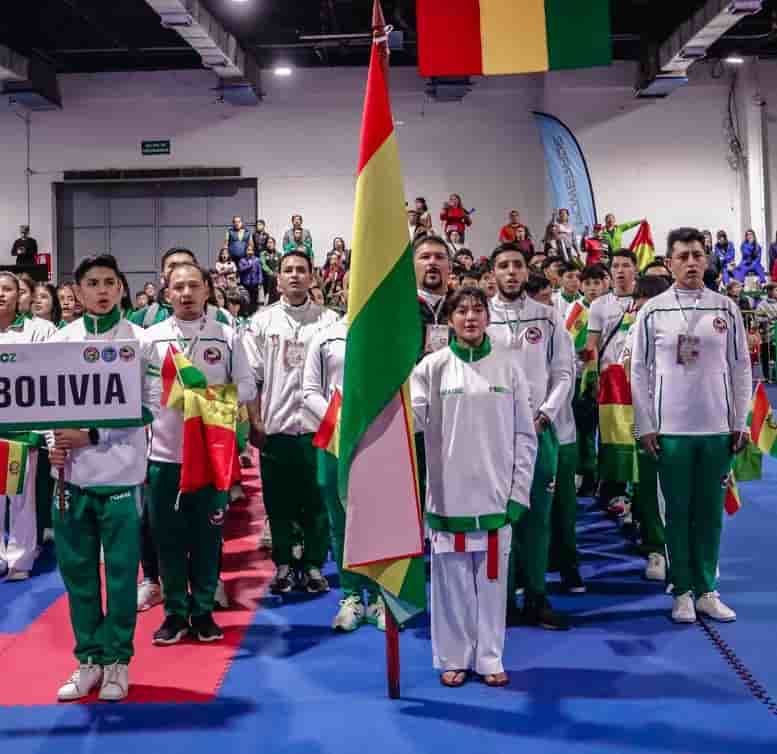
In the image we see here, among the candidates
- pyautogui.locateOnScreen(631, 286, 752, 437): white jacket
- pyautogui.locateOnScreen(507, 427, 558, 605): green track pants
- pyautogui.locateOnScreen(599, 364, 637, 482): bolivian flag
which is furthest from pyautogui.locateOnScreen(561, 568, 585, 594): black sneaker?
pyautogui.locateOnScreen(631, 286, 752, 437): white jacket

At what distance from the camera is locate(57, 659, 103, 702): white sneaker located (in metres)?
3.65

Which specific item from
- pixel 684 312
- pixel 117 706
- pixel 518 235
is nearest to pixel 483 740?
pixel 117 706

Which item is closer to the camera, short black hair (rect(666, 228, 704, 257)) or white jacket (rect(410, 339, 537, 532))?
white jacket (rect(410, 339, 537, 532))

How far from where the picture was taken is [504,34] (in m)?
4.11

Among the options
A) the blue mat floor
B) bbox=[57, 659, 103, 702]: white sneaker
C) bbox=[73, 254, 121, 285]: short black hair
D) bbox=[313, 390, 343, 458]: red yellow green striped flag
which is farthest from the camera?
bbox=[313, 390, 343, 458]: red yellow green striped flag

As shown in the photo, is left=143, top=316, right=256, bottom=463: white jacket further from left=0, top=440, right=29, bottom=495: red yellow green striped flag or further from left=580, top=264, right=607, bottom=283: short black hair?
left=580, top=264, right=607, bottom=283: short black hair

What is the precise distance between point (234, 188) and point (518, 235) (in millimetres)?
7797

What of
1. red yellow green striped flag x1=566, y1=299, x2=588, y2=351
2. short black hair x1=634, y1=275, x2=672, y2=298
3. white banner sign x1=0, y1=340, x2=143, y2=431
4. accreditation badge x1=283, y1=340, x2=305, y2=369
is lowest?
white banner sign x1=0, y1=340, x2=143, y2=431

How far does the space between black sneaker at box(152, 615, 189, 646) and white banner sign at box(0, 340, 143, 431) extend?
1.37m

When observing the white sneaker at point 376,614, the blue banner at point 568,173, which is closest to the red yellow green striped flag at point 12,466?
the white sneaker at point 376,614

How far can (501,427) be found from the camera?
149 inches

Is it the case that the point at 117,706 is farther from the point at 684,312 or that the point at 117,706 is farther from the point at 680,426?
the point at 684,312

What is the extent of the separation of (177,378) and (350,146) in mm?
17599

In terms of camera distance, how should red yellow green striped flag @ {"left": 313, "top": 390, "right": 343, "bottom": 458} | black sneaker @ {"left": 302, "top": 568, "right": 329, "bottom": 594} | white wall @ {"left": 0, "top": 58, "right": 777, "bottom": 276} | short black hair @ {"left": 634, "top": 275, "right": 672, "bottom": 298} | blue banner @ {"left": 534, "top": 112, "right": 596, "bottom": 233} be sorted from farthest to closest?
white wall @ {"left": 0, "top": 58, "right": 777, "bottom": 276} → blue banner @ {"left": 534, "top": 112, "right": 596, "bottom": 233} → short black hair @ {"left": 634, "top": 275, "right": 672, "bottom": 298} → black sneaker @ {"left": 302, "top": 568, "right": 329, "bottom": 594} → red yellow green striped flag @ {"left": 313, "top": 390, "right": 343, "bottom": 458}
